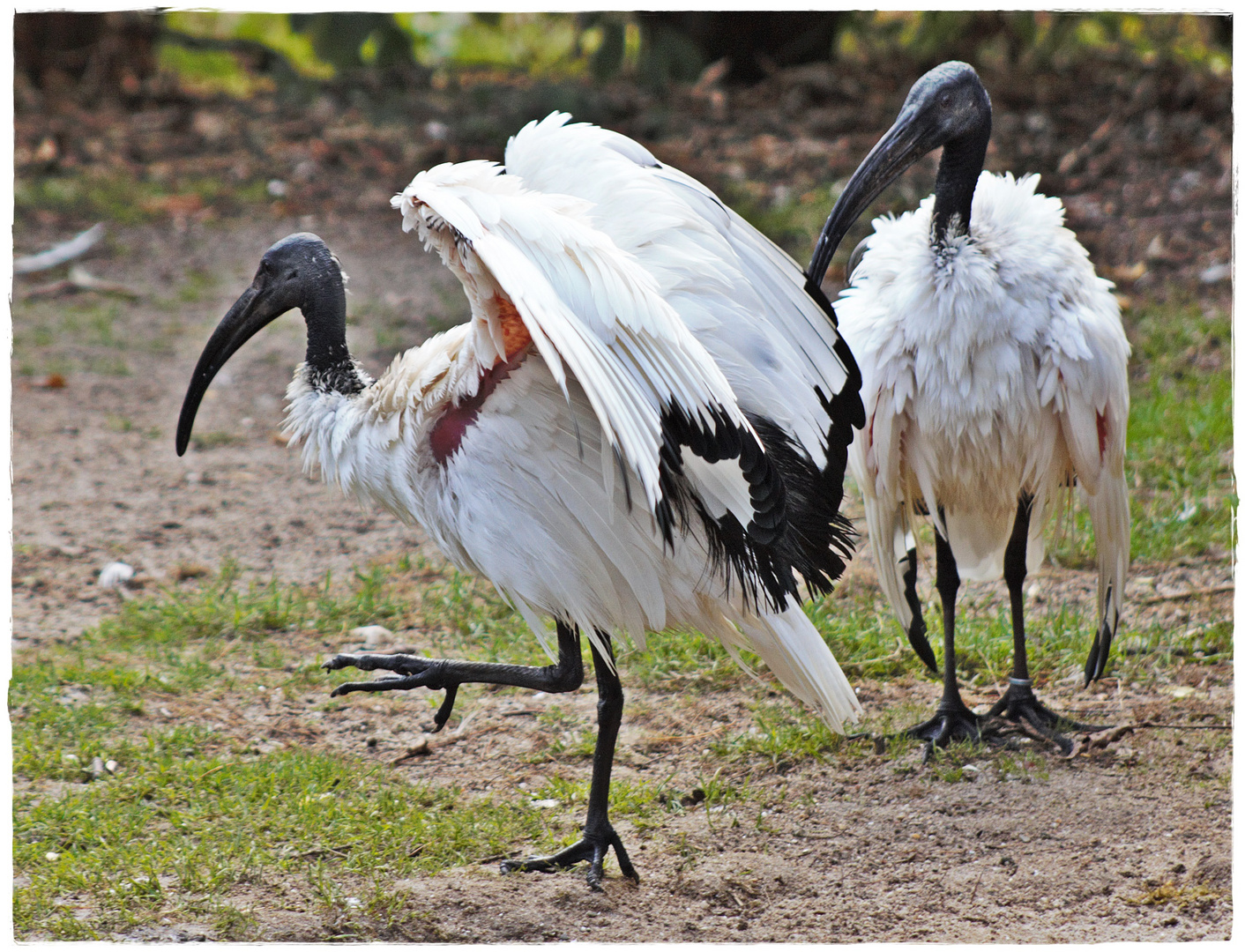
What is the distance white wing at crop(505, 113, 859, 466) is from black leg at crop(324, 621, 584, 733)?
754 mm

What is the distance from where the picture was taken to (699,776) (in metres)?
3.81

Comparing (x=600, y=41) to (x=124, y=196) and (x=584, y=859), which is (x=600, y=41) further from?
(x=584, y=859)

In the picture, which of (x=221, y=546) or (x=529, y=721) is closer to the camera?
(x=529, y=721)

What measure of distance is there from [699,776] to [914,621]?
0.83 meters

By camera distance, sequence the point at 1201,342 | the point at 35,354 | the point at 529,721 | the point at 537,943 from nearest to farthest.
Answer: the point at 537,943 < the point at 529,721 < the point at 1201,342 < the point at 35,354

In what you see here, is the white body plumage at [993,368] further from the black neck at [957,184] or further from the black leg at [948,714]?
the black leg at [948,714]

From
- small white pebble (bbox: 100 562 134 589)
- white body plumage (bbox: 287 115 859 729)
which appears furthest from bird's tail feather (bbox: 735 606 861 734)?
small white pebble (bbox: 100 562 134 589)

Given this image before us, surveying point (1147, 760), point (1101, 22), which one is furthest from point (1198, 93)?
point (1147, 760)

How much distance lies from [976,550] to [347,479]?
204cm

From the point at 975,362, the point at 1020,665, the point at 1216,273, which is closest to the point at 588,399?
the point at 975,362

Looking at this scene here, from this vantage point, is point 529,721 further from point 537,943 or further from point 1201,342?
point 1201,342

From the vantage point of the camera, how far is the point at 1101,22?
8.77m

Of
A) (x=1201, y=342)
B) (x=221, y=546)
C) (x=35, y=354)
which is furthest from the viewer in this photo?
(x=35, y=354)

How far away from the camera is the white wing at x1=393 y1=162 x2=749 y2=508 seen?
2336 mm
